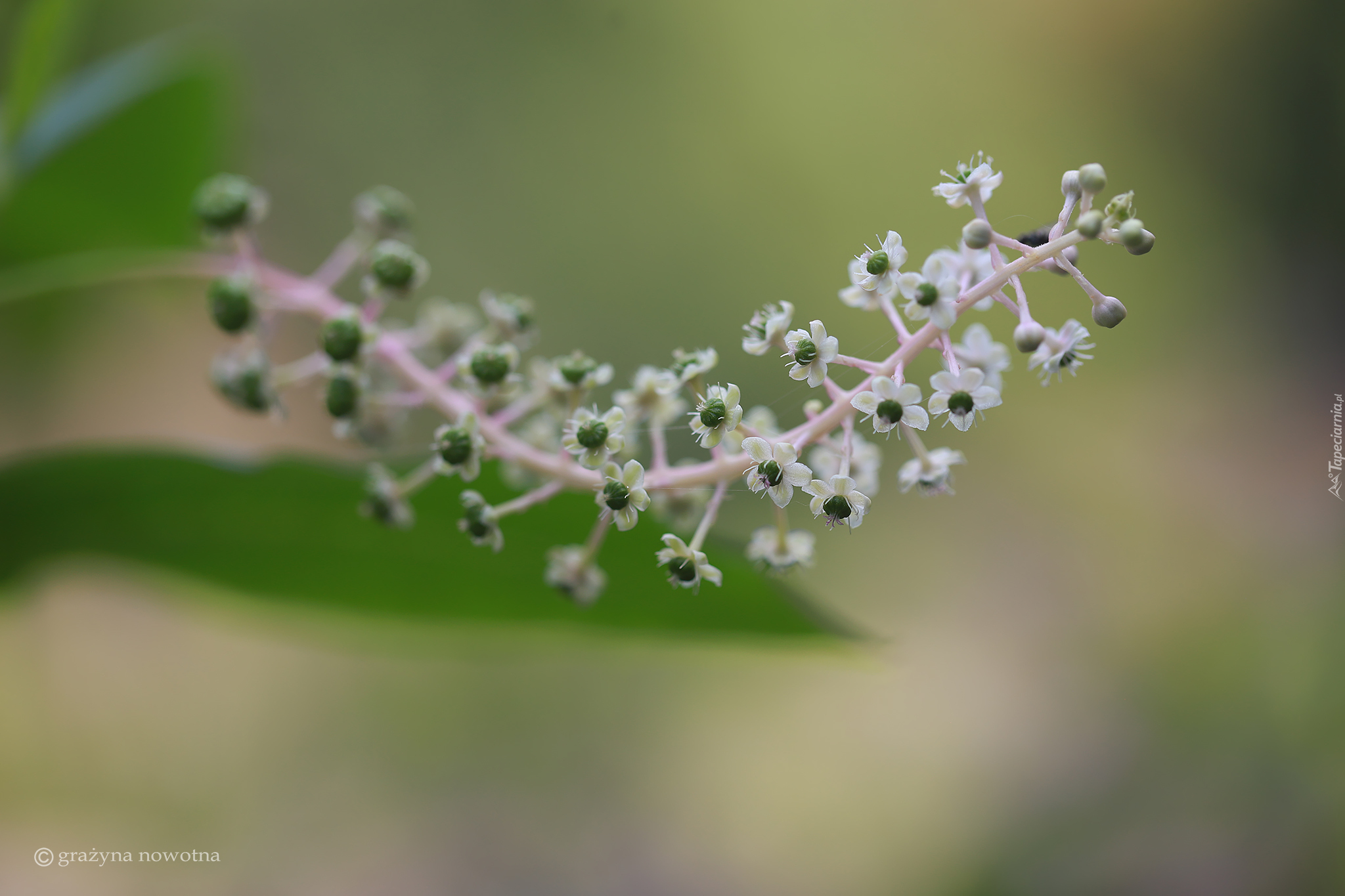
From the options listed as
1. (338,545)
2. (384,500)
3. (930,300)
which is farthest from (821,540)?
(930,300)

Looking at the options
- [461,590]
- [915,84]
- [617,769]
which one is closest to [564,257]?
[915,84]

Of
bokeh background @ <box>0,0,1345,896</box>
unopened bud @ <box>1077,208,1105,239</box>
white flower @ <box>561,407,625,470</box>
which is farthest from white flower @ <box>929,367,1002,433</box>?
bokeh background @ <box>0,0,1345,896</box>

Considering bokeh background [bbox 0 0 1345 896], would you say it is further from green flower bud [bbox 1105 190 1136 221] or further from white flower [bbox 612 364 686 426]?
green flower bud [bbox 1105 190 1136 221]

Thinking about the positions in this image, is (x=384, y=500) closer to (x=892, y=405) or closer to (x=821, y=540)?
(x=892, y=405)

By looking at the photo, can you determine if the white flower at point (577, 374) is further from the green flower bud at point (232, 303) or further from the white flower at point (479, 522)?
the green flower bud at point (232, 303)

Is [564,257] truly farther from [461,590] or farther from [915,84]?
[461,590]
